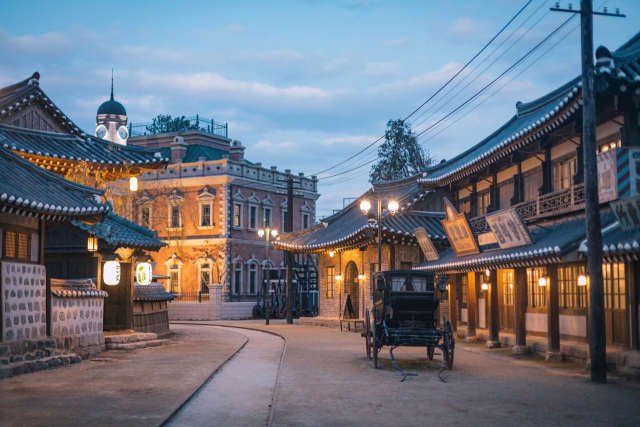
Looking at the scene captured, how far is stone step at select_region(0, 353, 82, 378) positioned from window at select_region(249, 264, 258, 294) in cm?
3321

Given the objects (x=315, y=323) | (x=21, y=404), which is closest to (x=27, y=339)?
(x=21, y=404)

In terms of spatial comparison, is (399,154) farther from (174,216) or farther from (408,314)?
(408,314)

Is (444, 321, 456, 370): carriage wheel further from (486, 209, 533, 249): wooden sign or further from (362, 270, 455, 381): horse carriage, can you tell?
(486, 209, 533, 249): wooden sign

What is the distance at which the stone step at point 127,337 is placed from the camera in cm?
2064

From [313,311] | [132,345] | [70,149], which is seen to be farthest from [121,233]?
[313,311]

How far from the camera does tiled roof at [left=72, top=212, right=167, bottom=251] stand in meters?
19.9

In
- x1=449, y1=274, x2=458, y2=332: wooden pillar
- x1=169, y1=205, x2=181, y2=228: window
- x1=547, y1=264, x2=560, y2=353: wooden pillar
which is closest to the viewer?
x1=547, y1=264, x2=560, y2=353: wooden pillar

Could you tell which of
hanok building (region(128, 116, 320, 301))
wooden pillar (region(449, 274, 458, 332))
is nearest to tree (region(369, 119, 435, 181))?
hanok building (region(128, 116, 320, 301))

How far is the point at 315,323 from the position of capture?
1417 inches

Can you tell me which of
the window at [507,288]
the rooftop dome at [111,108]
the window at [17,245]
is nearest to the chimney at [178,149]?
the rooftop dome at [111,108]

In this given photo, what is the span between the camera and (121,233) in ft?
72.5

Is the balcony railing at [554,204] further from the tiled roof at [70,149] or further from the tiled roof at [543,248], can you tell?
the tiled roof at [70,149]

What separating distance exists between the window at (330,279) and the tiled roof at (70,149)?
51.4 feet

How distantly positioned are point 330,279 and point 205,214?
16.9 metres
